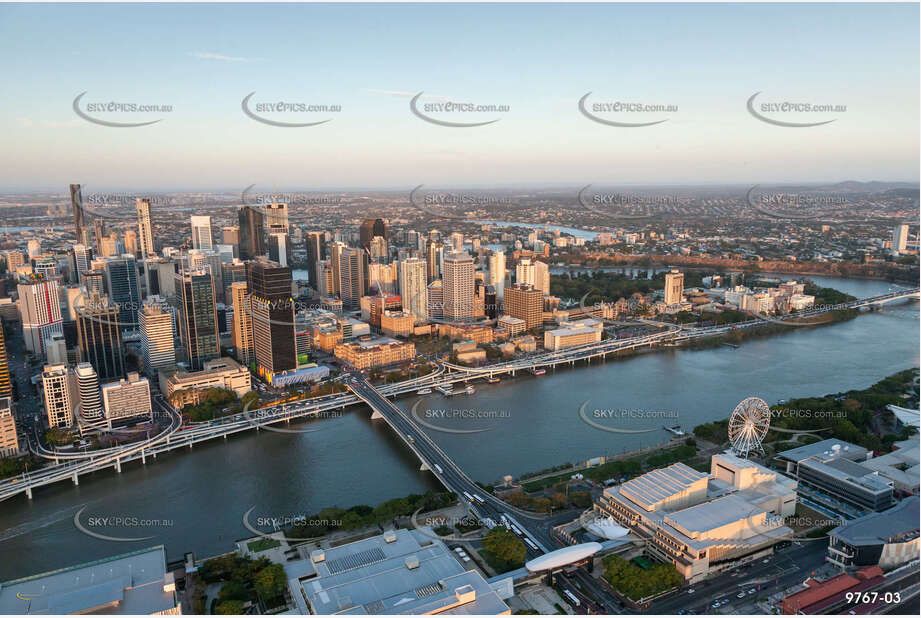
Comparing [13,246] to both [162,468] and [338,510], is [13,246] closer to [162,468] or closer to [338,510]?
[162,468]

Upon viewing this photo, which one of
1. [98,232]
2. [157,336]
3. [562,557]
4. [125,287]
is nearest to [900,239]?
[562,557]

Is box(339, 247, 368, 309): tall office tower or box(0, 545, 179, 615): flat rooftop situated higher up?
box(339, 247, 368, 309): tall office tower

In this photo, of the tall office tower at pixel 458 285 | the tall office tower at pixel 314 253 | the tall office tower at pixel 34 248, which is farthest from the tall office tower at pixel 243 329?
the tall office tower at pixel 34 248

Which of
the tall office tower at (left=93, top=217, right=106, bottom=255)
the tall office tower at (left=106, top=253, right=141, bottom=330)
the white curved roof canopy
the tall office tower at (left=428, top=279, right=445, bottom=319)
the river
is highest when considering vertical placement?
the tall office tower at (left=93, top=217, right=106, bottom=255)

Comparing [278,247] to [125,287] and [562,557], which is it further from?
[562,557]

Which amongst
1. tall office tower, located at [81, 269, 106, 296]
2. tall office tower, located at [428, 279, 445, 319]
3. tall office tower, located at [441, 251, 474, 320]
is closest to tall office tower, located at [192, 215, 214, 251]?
tall office tower, located at [81, 269, 106, 296]

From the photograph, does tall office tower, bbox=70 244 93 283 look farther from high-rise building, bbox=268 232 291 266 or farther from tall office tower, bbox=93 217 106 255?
high-rise building, bbox=268 232 291 266
